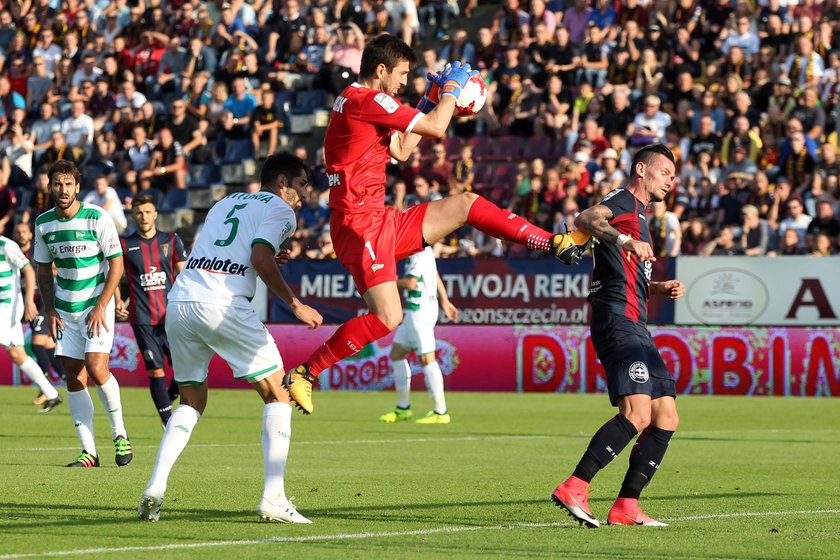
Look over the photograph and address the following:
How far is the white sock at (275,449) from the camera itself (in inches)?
337

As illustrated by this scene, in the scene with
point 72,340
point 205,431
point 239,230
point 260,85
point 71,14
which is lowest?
point 205,431

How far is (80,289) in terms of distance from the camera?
40.4 ft

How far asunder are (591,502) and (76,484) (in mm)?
3727

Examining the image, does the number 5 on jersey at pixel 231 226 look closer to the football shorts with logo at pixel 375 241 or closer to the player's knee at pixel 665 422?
the football shorts with logo at pixel 375 241

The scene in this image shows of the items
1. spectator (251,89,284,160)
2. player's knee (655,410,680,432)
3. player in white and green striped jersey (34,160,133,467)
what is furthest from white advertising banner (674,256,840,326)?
player's knee (655,410,680,432)

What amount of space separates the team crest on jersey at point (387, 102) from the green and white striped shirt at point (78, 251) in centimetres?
371

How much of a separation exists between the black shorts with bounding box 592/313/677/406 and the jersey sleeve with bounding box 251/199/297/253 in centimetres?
190

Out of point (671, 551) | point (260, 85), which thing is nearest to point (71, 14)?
point (260, 85)

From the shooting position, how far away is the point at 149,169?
2952 centimetres

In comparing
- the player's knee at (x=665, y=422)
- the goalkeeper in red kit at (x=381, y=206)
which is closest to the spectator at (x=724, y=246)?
the goalkeeper in red kit at (x=381, y=206)

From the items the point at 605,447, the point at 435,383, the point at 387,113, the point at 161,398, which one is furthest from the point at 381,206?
the point at 435,383

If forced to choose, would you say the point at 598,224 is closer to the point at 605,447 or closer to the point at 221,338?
the point at 605,447

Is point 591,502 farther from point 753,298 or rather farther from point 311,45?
point 311,45

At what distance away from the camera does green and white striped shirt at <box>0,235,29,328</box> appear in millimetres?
18000
